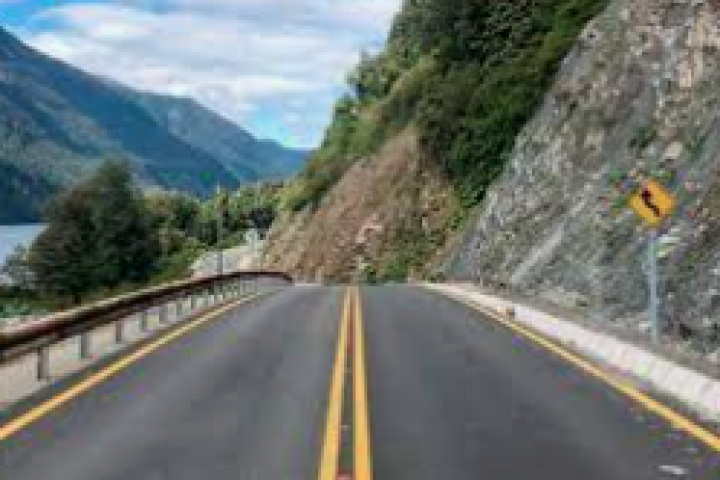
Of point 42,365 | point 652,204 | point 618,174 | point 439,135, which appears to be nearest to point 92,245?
point 439,135

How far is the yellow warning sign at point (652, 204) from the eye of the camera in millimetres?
18844

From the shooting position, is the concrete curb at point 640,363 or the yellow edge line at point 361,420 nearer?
the yellow edge line at point 361,420

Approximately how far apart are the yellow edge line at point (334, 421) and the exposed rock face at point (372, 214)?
53.5 metres

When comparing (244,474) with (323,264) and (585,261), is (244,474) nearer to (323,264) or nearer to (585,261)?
(585,261)

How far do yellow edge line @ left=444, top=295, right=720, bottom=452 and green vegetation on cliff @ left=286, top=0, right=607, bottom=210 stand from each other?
38.4 metres

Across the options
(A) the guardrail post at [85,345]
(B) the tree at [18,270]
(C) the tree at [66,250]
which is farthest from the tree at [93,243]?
(A) the guardrail post at [85,345]

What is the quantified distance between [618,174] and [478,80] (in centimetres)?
3124

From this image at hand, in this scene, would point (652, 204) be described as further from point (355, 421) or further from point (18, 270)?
point (18, 270)

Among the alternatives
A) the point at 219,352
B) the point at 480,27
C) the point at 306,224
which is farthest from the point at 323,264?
the point at 219,352

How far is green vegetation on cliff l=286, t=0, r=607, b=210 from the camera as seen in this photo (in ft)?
197

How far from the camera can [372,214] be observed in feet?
267

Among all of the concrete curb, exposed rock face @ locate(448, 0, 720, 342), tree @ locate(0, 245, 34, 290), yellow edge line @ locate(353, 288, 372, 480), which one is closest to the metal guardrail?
yellow edge line @ locate(353, 288, 372, 480)

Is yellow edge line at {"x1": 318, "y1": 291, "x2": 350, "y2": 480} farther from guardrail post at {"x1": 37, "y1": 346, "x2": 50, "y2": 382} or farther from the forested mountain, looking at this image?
the forested mountain

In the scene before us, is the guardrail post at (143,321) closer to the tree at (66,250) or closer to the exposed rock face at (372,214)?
the exposed rock face at (372,214)
